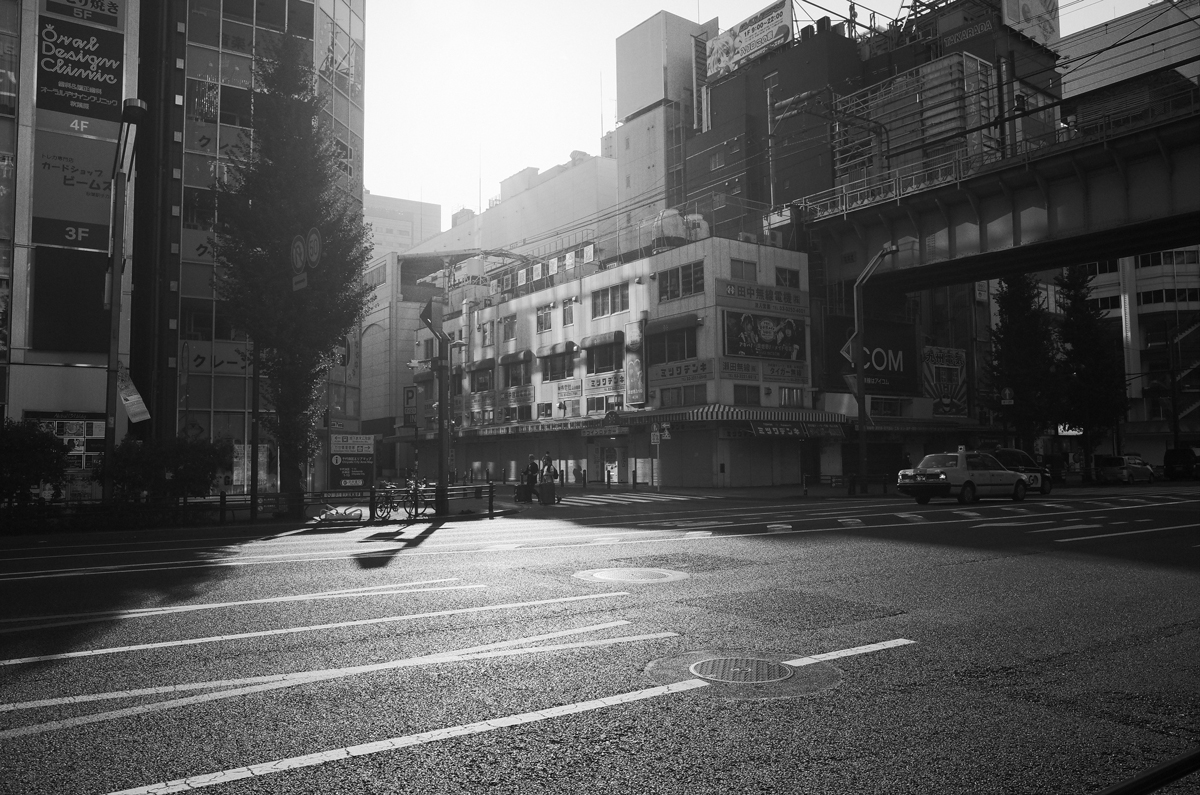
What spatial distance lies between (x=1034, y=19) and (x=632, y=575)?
70.9 meters

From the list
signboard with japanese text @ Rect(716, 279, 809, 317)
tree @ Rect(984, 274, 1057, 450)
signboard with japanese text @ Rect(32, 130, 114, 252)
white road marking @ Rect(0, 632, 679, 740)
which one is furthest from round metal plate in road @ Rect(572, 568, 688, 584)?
tree @ Rect(984, 274, 1057, 450)

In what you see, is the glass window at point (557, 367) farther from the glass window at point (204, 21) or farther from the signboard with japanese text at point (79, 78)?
the signboard with japanese text at point (79, 78)

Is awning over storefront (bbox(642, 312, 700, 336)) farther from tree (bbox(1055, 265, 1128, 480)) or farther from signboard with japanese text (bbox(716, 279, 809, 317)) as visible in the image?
tree (bbox(1055, 265, 1128, 480))

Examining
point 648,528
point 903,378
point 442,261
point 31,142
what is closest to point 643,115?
point 442,261

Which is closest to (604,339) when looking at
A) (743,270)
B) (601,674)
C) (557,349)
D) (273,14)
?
(557,349)

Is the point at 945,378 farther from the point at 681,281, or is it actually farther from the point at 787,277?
the point at 681,281

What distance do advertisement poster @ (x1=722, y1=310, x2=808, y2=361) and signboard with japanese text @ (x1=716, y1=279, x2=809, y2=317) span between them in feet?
1.70

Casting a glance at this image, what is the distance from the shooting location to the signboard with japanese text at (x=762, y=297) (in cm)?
4553

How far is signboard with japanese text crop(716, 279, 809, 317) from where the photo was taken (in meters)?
45.5

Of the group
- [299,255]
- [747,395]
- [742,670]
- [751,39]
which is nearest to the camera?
[742,670]

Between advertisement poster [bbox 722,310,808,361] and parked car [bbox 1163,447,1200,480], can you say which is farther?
parked car [bbox 1163,447,1200,480]

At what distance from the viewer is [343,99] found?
39.2 metres

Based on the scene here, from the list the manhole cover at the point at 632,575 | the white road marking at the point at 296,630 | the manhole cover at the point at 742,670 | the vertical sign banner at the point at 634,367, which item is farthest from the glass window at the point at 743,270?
the manhole cover at the point at 742,670

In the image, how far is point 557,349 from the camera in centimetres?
5600
